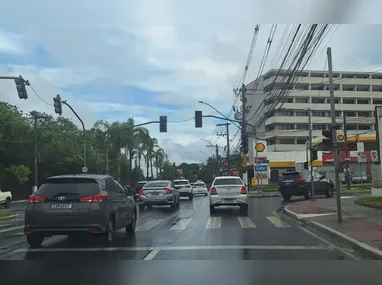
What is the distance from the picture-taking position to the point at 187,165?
16788cm

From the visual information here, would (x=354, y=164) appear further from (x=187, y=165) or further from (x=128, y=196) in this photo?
(x=187, y=165)

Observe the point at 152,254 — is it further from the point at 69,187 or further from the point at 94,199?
the point at 69,187

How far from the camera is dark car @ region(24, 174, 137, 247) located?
10.9m

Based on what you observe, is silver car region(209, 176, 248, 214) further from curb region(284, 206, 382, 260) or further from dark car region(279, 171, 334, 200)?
dark car region(279, 171, 334, 200)

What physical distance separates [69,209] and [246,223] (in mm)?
7305

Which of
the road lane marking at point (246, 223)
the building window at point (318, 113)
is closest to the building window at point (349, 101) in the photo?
the building window at point (318, 113)

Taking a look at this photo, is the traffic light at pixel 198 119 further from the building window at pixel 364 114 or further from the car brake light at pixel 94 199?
the building window at pixel 364 114

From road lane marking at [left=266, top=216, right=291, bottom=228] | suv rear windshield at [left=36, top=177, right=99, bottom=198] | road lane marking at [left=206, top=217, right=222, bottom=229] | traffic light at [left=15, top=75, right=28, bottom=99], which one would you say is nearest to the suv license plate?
suv rear windshield at [left=36, top=177, right=99, bottom=198]

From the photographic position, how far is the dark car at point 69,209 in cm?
1089

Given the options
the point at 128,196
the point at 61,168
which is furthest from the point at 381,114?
the point at 61,168

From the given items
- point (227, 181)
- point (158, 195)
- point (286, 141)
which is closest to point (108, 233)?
point (227, 181)

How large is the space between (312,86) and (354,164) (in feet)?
109

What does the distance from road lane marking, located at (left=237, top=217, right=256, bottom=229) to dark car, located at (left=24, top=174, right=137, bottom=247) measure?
5433mm

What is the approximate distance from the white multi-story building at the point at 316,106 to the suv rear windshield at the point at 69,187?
7918cm
